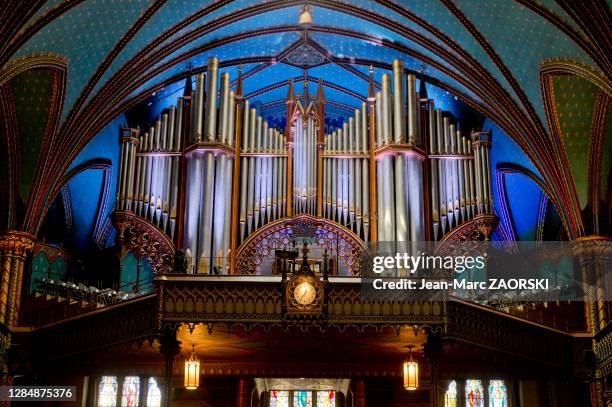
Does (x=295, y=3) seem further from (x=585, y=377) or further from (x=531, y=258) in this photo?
(x=585, y=377)

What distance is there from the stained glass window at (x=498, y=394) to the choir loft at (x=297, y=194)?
56 mm

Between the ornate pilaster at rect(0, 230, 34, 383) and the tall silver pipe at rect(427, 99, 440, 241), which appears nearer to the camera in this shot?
the ornate pilaster at rect(0, 230, 34, 383)

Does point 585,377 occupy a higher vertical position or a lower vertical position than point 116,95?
lower

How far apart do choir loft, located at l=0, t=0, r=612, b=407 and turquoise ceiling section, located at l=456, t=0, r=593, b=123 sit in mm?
60

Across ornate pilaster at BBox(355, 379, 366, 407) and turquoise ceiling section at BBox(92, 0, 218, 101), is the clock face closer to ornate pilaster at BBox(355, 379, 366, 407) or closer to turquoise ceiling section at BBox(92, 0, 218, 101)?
ornate pilaster at BBox(355, 379, 366, 407)

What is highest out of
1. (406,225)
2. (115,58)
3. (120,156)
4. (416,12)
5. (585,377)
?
(416,12)

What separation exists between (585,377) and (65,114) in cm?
1253

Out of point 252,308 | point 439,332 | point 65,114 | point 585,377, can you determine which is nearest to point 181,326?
point 252,308

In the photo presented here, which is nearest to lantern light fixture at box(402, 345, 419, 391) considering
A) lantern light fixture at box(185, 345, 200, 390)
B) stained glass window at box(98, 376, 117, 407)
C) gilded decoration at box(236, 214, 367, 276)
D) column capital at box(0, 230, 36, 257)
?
gilded decoration at box(236, 214, 367, 276)

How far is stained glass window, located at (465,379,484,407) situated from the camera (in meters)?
20.7

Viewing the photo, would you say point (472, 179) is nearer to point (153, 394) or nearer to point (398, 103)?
point (398, 103)

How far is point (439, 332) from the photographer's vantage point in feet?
52.2

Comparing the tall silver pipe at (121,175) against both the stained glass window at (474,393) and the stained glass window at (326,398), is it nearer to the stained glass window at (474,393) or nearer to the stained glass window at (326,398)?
the stained glass window at (326,398)

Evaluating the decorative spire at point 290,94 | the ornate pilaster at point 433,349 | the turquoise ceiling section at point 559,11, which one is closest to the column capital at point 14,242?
the decorative spire at point 290,94
